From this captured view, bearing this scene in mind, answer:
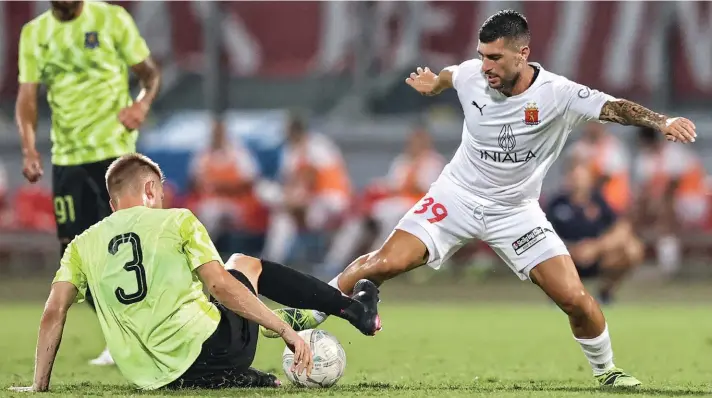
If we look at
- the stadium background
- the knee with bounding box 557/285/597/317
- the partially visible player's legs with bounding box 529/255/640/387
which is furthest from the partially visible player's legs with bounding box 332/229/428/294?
the stadium background

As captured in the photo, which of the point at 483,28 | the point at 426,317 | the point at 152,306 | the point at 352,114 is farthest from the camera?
the point at 352,114

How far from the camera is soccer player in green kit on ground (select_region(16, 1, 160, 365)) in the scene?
9203mm

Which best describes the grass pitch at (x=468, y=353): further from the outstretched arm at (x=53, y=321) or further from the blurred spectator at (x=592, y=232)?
the blurred spectator at (x=592, y=232)

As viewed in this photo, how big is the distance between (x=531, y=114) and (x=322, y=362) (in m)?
1.92

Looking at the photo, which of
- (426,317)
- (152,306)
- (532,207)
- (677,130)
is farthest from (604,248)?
(152,306)

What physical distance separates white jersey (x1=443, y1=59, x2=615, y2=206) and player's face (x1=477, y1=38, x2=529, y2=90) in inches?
6.3

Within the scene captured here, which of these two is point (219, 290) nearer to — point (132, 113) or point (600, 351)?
point (600, 351)

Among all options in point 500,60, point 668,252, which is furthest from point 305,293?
point 668,252

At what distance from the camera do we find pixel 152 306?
6.55 m

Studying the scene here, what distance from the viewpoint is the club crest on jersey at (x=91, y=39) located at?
9195 mm

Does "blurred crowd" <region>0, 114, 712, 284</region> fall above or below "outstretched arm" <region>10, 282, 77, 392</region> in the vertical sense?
below

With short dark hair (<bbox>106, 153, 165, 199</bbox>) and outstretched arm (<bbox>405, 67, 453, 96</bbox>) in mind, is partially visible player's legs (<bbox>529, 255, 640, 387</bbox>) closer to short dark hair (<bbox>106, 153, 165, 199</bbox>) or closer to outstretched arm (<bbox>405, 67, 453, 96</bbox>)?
outstretched arm (<bbox>405, 67, 453, 96</bbox>)

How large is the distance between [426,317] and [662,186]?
5.44 meters

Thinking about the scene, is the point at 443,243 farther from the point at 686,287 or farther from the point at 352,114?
the point at 352,114
